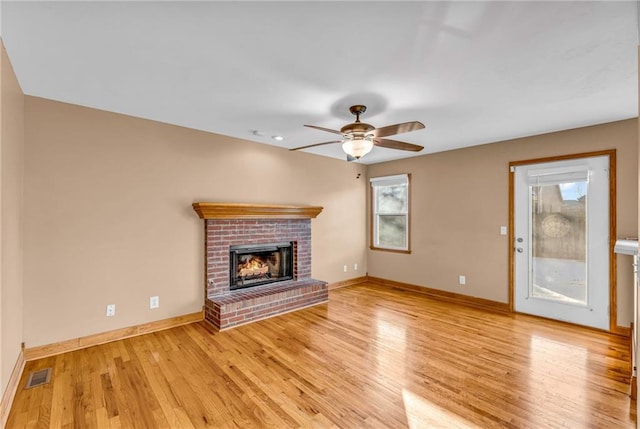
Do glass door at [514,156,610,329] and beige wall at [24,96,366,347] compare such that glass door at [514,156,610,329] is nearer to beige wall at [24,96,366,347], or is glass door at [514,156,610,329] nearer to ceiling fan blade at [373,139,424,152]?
ceiling fan blade at [373,139,424,152]

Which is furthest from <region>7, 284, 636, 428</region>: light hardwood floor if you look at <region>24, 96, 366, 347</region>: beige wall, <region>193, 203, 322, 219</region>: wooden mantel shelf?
<region>193, 203, 322, 219</region>: wooden mantel shelf

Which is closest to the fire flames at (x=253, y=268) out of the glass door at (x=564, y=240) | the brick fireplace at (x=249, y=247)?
the brick fireplace at (x=249, y=247)

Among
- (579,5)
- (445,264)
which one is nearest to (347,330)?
(445,264)

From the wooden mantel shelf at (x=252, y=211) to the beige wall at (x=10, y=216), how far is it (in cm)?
155

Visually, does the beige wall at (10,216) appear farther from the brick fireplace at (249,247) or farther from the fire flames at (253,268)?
the fire flames at (253,268)

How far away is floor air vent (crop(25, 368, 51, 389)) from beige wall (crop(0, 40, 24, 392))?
198 millimetres

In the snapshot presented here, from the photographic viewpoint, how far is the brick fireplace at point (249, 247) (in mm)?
3613

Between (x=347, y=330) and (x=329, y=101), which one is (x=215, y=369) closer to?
(x=347, y=330)

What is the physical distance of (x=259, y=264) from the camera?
14.4 ft

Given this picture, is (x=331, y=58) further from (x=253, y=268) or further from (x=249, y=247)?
(x=253, y=268)

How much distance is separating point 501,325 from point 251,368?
3004mm

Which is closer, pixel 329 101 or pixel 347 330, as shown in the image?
pixel 329 101

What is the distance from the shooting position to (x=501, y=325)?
11.9 ft

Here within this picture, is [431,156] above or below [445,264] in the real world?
above
